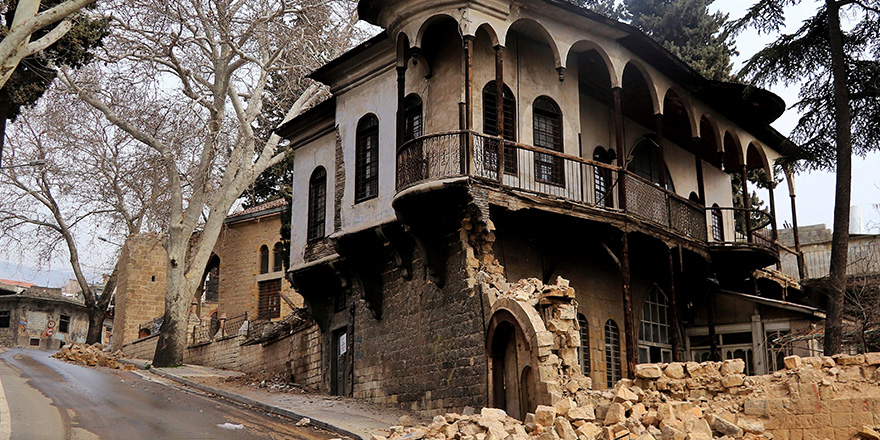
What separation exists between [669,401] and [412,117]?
886cm

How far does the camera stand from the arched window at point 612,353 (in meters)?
19.5

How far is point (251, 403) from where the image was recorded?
20.2 m

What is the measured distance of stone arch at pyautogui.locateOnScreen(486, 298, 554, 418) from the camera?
14.0 meters

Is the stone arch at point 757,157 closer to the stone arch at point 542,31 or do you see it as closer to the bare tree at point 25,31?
the stone arch at point 542,31

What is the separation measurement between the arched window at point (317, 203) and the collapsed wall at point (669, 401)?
909cm

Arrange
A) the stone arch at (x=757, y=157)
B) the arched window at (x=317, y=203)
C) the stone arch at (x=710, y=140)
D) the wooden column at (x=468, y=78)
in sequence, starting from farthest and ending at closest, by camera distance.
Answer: the stone arch at (x=757, y=157), the arched window at (x=317, y=203), the stone arch at (x=710, y=140), the wooden column at (x=468, y=78)

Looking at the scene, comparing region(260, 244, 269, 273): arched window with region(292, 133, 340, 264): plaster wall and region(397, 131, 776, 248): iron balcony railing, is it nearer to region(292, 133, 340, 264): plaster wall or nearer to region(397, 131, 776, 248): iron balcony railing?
region(292, 133, 340, 264): plaster wall

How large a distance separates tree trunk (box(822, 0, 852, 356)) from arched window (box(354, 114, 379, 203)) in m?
9.76

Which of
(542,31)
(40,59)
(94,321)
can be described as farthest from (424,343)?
(94,321)

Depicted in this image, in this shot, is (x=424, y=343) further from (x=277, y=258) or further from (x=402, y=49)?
(x=277, y=258)

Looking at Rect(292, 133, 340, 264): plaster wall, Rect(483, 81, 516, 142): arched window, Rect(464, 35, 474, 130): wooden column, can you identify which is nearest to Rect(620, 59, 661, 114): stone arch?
Rect(483, 81, 516, 142): arched window

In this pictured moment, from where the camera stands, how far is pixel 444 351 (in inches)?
661

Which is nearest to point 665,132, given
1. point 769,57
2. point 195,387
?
point 769,57

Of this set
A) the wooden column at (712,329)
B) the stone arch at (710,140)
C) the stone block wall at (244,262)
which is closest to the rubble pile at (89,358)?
the stone block wall at (244,262)
